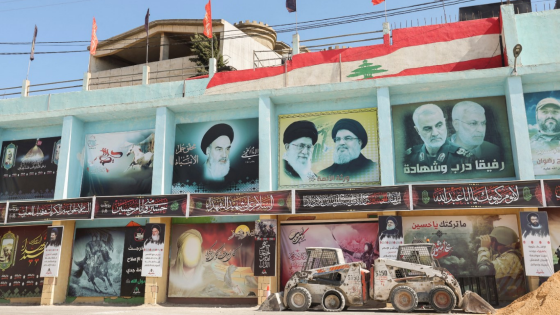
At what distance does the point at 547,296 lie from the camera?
10219 millimetres

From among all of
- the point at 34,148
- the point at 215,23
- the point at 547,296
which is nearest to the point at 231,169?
the point at 34,148

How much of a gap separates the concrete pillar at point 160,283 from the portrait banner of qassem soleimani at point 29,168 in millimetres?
6408

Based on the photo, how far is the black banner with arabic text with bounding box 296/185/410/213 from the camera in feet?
55.2

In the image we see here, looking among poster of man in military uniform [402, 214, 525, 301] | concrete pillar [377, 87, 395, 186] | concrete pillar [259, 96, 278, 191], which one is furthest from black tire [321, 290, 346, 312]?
concrete pillar [259, 96, 278, 191]

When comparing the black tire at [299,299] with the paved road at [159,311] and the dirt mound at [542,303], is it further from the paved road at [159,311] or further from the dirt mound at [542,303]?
the dirt mound at [542,303]

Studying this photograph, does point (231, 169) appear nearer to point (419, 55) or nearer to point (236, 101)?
point (236, 101)

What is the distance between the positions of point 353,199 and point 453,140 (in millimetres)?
4699

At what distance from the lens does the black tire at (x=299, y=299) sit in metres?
13.9

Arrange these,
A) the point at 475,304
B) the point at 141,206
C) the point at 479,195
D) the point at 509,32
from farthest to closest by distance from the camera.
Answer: the point at 141,206, the point at 509,32, the point at 479,195, the point at 475,304

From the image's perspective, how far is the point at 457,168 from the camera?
58.7 feet

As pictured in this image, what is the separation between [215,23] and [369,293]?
24.1 m

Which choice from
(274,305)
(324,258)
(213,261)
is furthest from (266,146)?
(274,305)

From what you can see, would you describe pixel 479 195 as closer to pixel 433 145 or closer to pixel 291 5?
pixel 433 145

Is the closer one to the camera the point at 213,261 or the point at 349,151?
the point at 349,151
